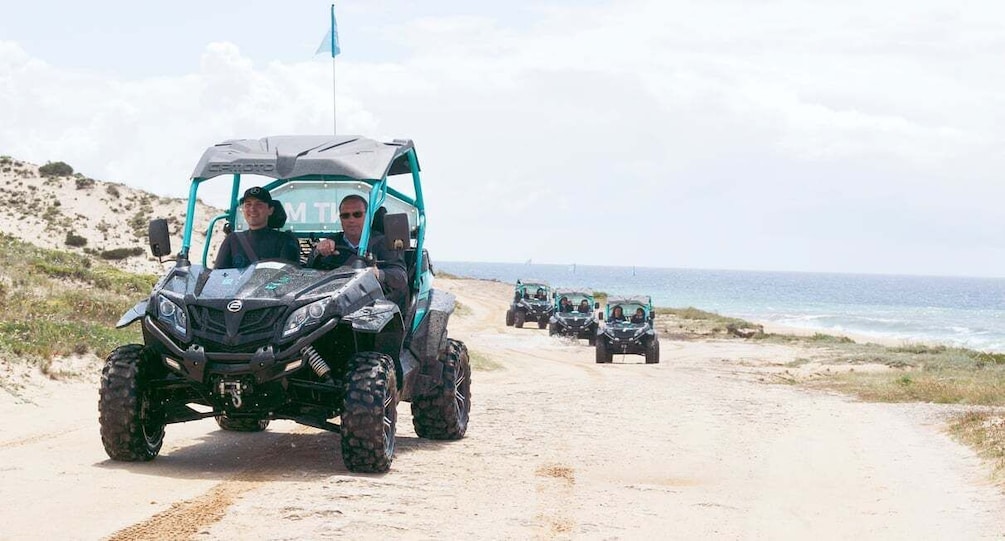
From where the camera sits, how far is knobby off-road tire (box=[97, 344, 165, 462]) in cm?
900

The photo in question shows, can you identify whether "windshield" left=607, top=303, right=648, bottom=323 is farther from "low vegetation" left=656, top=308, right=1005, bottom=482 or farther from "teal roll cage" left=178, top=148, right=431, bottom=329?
"teal roll cage" left=178, top=148, right=431, bottom=329

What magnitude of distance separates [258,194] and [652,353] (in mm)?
22264

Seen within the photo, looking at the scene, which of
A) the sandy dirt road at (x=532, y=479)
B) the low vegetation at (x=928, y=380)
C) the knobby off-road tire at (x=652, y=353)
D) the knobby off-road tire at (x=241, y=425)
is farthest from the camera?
the knobby off-road tire at (x=652, y=353)

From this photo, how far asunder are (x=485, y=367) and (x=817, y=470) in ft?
44.5

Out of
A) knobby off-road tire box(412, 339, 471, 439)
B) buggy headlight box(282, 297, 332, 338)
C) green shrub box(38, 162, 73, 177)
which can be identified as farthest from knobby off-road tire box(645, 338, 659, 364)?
green shrub box(38, 162, 73, 177)

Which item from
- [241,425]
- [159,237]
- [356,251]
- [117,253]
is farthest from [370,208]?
[117,253]

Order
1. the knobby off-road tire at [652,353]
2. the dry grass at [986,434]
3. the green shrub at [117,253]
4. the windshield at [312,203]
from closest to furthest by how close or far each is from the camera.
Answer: the windshield at [312,203] → the dry grass at [986,434] → the knobby off-road tire at [652,353] → the green shrub at [117,253]

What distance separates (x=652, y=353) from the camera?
31.3 m

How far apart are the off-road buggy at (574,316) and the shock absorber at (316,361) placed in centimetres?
3005

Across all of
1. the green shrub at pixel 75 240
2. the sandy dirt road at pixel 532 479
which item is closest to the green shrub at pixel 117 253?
the green shrub at pixel 75 240

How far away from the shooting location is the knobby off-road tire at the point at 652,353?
31.2 meters

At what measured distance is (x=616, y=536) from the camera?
7777 millimetres

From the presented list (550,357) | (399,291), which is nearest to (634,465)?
(399,291)

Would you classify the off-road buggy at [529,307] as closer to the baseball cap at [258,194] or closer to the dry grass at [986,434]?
the dry grass at [986,434]
